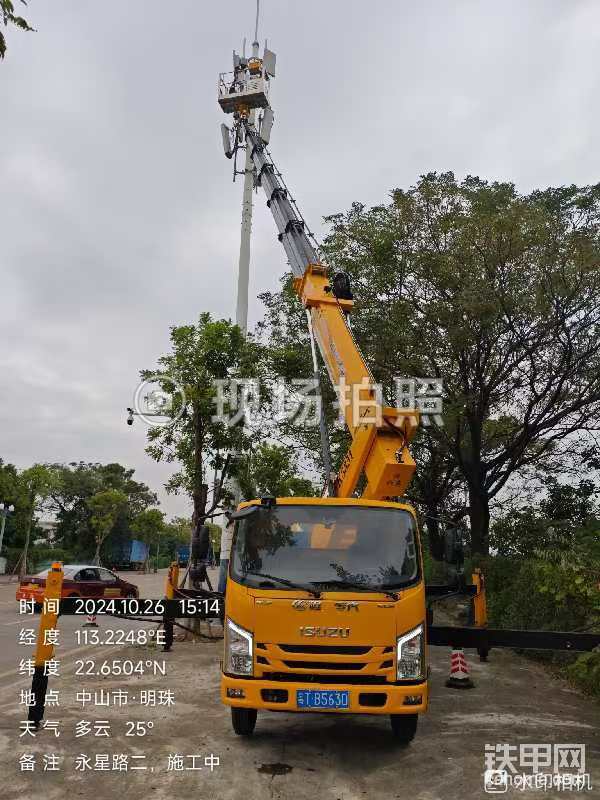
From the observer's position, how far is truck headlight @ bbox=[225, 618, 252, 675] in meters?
5.60

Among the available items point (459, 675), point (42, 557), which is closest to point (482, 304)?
point (459, 675)

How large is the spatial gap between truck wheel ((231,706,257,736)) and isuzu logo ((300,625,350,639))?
4.21ft

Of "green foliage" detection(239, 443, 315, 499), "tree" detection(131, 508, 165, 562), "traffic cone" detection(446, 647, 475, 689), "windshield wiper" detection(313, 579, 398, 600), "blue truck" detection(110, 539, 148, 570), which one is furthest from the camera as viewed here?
"blue truck" detection(110, 539, 148, 570)

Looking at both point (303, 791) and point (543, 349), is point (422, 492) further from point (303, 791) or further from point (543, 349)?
point (303, 791)

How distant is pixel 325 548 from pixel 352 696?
132 cm

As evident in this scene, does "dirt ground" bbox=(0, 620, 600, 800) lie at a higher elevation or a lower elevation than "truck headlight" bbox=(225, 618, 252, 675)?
lower

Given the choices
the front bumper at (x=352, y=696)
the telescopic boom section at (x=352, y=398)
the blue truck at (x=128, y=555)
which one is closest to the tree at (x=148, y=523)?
the blue truck at (x=128, y=555)

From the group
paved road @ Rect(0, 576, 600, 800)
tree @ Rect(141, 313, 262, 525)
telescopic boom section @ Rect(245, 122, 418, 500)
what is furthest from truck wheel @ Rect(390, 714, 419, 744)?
tree @ Rect(141, 313, 262, 525)

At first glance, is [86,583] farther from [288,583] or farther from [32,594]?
[288,583]

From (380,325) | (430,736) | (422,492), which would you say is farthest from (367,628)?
(422,492)

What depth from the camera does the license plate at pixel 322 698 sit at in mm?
5367

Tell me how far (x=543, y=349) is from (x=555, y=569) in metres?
10.0

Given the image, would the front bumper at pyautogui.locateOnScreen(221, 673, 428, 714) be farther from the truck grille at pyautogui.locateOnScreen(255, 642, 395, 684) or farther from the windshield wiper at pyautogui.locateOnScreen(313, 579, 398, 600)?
the windshield wiper at pyautogui.locateOnScreen(313, 579, 398, 600)

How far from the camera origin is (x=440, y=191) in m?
16.2
